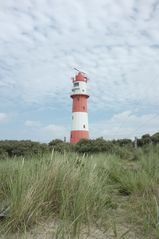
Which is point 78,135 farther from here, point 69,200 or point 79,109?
point 69,200

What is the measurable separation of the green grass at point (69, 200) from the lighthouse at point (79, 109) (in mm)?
24241

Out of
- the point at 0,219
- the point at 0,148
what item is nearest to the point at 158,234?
the point at 0,219

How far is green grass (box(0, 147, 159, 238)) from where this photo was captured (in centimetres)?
378

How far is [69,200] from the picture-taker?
4.13 m

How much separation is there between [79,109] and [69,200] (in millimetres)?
27520

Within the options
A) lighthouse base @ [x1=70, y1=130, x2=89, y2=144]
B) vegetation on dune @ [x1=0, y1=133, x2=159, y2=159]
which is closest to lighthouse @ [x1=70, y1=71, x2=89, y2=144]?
lighthouse base @ [x1=70, y1=130, x2=89, y2=144]

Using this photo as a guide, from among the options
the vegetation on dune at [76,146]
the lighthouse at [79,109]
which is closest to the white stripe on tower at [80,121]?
the lighthouse at [79,109]

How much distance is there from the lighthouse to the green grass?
24.2 meters

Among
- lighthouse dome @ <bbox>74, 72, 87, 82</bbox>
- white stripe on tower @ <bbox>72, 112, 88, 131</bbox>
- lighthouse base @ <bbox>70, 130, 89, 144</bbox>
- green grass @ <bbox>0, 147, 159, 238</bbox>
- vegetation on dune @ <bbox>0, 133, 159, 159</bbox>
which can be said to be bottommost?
green grass @ <bbox>0, 147, 159, 238</bbox>

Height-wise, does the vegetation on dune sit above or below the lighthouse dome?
below

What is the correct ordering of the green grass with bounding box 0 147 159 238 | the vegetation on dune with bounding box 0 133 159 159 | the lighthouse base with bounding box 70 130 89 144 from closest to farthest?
the green grass with bounding box 0 147 159 238
the vegetation on dune with bounding box 0 133 159 159
the lighthouse base with bounding box 70 130 89 144

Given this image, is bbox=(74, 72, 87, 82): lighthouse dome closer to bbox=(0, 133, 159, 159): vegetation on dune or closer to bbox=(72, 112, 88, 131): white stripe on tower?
bbox=(72, 112, 88, 131): white stripe on tower

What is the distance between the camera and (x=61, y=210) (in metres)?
3.89

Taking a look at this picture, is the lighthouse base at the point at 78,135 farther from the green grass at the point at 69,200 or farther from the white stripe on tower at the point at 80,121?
the green grass at the point at 69,200
